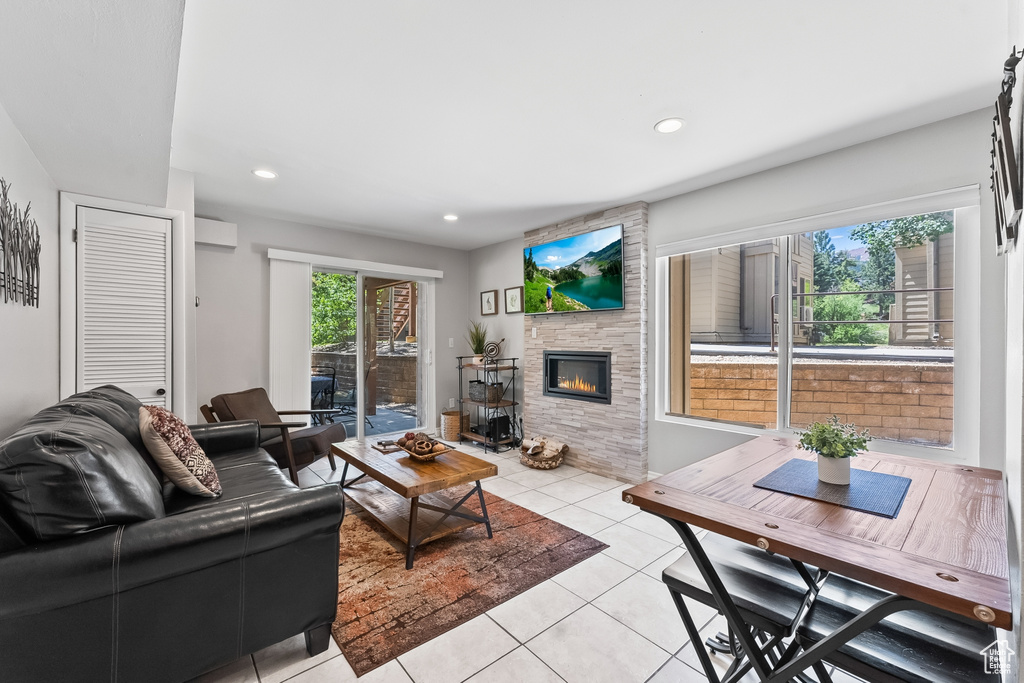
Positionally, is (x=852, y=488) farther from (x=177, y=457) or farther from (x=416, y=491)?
(x=177, y=457)

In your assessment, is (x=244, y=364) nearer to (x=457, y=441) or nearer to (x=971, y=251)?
(x=457, y=441)

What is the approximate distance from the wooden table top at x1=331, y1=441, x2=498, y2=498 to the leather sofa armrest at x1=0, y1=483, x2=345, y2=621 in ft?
2.46

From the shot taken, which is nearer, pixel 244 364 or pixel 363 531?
pixel 363 531

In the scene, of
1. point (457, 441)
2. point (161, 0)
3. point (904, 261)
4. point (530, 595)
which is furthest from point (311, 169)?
point (904, 261)

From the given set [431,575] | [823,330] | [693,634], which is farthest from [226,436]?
[823,330]

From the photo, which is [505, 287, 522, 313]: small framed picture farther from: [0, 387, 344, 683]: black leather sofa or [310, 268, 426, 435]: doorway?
[0, 387, 344, 683]: black leather sofa

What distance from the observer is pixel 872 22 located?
165cm

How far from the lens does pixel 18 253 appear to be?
75.0 inches

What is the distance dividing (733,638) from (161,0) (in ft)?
8.75

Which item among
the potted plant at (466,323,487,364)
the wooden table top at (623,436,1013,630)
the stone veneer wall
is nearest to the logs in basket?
the stone veneer wall

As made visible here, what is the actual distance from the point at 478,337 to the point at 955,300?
4.17 meters

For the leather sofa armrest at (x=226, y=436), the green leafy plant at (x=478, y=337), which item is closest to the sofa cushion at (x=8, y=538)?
the leather sofa armrest at (x=226, y=436)

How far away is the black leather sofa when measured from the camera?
1193 mm

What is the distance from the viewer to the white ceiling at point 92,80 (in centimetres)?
123
